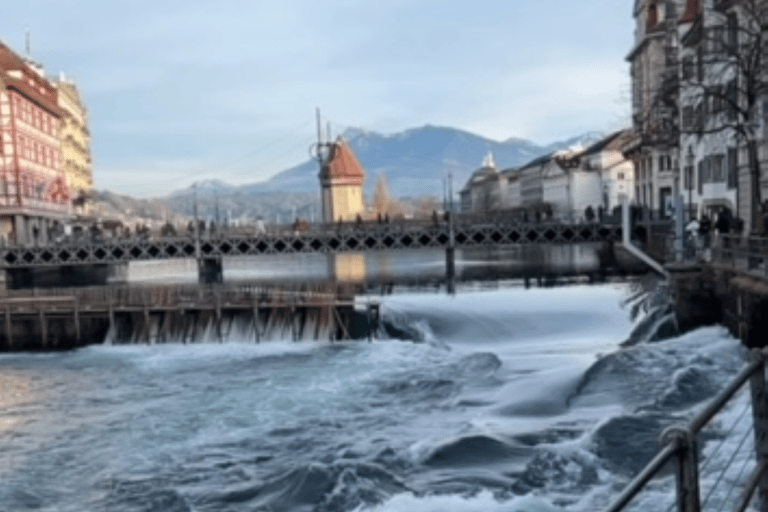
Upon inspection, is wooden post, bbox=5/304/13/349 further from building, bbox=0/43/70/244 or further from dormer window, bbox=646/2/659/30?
dormer window, bbox=646/2/659/30

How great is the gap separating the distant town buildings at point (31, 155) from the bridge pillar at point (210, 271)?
15.2m

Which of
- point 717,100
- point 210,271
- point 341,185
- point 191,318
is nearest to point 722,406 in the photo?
point 191,318

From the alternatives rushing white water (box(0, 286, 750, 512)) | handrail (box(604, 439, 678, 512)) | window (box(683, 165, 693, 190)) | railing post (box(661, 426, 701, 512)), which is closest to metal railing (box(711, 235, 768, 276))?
rushing white water (box(0, 286, 750, 512))

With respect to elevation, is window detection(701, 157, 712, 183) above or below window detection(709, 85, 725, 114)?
below

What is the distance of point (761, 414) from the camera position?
15.3 feet

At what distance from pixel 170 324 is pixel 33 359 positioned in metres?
5.89

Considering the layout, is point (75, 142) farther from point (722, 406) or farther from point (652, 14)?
point (722, 406)

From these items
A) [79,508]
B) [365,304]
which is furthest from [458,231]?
[79,508]

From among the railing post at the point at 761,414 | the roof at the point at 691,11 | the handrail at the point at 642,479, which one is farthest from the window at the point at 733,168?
the handrail at the point at 642,479

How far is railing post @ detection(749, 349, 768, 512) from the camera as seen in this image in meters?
4.47

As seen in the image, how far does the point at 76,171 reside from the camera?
3935 inches

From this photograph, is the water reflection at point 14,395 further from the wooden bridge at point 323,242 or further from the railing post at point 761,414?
the wooden bridge at point 323,242

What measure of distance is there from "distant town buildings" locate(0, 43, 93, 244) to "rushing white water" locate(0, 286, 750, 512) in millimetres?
37571

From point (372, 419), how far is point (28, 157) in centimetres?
6224
